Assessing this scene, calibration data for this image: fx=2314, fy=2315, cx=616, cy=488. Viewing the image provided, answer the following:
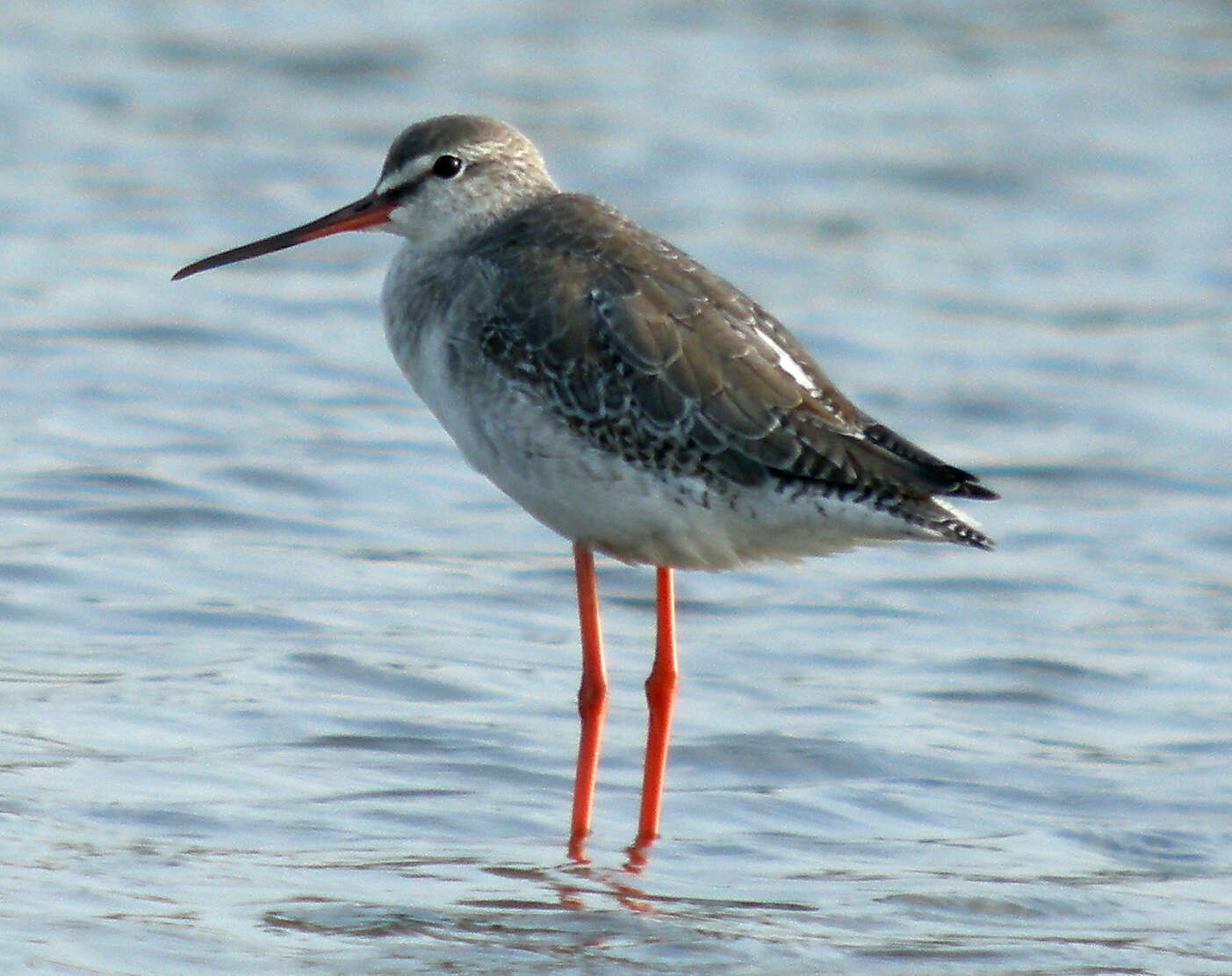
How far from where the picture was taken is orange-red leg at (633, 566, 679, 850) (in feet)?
31.2

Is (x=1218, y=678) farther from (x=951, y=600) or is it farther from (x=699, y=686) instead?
(x=699, y=686)

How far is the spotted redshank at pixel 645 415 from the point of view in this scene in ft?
28.4

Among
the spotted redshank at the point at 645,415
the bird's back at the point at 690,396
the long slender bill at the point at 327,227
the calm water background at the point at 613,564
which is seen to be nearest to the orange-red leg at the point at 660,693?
the spotted redshank at the point at 645,415

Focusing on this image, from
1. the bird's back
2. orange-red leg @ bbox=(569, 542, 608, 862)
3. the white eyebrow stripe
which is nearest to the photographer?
the bird's back

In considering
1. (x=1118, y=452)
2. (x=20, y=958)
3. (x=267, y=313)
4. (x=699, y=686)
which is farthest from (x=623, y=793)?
(x=267, y=313)

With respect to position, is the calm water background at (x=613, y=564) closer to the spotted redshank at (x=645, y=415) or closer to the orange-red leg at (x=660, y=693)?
the orange-red leg at (x=660, y=693)

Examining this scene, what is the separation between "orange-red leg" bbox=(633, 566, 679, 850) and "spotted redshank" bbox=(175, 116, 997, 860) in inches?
0.8

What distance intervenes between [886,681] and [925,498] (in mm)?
2750

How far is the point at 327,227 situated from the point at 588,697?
2.37m

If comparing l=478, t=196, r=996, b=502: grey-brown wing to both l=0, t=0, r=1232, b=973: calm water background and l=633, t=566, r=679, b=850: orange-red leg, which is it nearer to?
l=633, t=566, r=679, b=850: orange-red leg

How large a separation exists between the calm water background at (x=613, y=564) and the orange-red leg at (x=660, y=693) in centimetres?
20

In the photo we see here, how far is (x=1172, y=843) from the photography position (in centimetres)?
922

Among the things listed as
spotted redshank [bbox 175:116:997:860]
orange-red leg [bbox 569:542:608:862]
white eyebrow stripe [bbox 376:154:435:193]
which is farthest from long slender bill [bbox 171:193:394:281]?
orange-red leg [bbox 569:542:608:862]

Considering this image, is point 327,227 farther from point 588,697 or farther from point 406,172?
point 588,697
